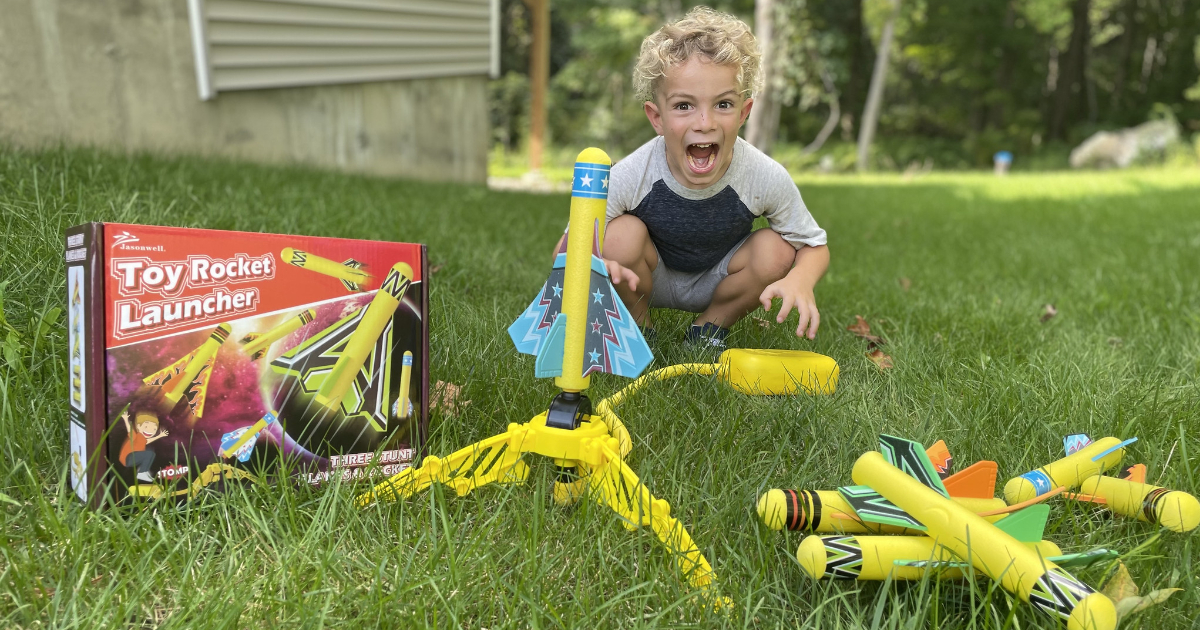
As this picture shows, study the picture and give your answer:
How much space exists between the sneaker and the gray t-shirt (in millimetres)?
301

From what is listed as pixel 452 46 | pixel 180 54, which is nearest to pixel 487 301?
pixel 180 54

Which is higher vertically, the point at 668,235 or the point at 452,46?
the point at 452,46

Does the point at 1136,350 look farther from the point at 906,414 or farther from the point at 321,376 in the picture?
the point at 321,376

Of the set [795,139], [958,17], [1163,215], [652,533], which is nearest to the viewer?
[652,533]

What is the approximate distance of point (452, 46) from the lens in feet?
26.2

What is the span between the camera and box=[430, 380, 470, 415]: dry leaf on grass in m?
1.64

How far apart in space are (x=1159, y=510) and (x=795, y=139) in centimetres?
2610

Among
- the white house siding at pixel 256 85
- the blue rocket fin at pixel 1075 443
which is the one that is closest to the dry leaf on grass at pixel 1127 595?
the blue rocket fin at pixel 1075 443

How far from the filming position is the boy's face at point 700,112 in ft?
5.56

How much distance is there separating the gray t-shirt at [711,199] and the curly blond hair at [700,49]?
193 mm

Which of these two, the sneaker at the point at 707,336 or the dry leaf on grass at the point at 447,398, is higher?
the sneaker at the point at 707,336

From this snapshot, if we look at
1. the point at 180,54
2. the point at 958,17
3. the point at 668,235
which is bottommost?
the point at 668,235

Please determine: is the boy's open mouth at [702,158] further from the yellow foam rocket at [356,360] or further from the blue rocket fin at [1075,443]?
the blue rocket fin at [1075,443]

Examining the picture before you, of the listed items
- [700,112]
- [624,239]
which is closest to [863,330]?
[624,239]
